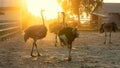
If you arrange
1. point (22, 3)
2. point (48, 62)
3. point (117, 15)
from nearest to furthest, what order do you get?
1. point (48, 62)
2. point (22, 3)
3. point (117, 15)

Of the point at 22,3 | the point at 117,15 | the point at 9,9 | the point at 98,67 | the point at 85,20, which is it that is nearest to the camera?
the point at 98,67

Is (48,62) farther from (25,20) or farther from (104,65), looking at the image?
(25,20)

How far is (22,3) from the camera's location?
155ft

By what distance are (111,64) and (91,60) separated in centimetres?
124

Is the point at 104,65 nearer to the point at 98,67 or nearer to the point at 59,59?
the point at 98,67

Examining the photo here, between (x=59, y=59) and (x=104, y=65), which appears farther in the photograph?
(x=59, y=59)

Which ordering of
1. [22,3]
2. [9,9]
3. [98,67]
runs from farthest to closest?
[22,3], [9,9], [98,67]

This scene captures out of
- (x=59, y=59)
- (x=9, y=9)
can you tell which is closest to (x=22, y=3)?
(x=9, y=9)

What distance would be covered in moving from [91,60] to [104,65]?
4.46 ft

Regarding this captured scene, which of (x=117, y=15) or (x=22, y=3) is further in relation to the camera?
(x=117, y=15)

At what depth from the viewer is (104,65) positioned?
12906mm

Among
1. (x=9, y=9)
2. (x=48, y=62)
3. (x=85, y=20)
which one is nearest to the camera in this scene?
(x=48, y=62)

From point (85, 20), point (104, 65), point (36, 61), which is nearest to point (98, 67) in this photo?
point (104, 65)

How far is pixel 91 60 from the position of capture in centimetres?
1422
